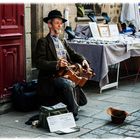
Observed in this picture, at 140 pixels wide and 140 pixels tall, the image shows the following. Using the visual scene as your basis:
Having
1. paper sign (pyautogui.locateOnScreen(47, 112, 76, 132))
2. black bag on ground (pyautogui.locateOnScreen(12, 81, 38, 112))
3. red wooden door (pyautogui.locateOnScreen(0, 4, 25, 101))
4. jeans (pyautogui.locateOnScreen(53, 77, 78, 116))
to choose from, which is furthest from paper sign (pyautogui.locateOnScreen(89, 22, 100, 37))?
paper sign (pyautogui.locateOnScreen(47, 112, 76, 132))

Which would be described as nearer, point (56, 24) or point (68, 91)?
point (68, 91)

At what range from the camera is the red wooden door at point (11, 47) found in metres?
5.96

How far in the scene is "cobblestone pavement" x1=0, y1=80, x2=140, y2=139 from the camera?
5121mm

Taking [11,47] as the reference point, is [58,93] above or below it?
below

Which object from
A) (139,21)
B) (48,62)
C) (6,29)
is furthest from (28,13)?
(139,21)

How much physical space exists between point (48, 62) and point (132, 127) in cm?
143

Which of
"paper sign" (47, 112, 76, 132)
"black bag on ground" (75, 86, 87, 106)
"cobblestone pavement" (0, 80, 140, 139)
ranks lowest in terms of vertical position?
"cobblestone pavement" (0, 80, 140, 139)

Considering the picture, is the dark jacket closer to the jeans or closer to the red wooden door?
the jeans

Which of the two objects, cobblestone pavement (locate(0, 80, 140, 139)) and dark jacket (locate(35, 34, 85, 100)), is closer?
cobblestone pavement (locate(0, 80, 140, 139))

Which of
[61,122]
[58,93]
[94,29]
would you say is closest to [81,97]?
[58,93]

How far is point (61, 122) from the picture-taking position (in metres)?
5.28

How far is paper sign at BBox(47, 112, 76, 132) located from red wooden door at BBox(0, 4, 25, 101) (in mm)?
1160

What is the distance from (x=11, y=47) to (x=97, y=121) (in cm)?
169

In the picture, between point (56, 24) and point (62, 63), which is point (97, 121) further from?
point (56, 24)
